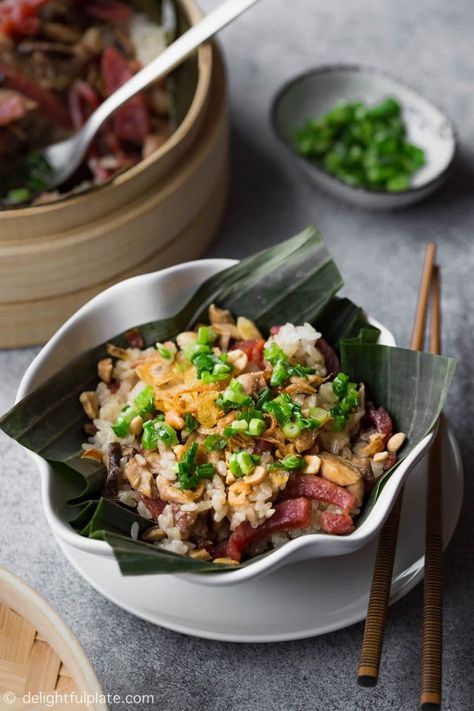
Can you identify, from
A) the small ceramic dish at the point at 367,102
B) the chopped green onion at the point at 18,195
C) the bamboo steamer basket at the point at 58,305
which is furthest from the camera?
the small ceramic dish at the point at 367,102

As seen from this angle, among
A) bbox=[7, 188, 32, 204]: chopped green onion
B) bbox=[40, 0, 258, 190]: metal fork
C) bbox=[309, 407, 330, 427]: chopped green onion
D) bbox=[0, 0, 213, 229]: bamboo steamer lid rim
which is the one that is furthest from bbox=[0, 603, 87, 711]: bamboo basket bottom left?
bbox=[40, 0, 258, 190]: metal fork

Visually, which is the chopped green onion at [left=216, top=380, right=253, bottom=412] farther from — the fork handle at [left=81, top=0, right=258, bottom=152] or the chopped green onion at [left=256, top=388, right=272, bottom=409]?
the fork handle at [left=81, top=0, right=258, bottom=152]

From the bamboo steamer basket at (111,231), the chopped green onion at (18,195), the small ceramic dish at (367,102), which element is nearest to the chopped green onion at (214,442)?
the bamboo steamer basket at (111,231)

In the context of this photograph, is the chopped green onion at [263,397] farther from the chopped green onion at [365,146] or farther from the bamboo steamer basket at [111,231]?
the chopped green onion at [365,146]

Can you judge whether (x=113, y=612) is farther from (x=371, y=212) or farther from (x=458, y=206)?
(x=458, y=206)

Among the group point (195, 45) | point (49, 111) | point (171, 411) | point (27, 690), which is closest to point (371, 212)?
point (195, 45)

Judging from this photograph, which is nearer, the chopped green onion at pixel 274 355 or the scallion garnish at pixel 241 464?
the scallion garnish at pixel 241 464

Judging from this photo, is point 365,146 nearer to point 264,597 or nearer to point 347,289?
point 347,289
